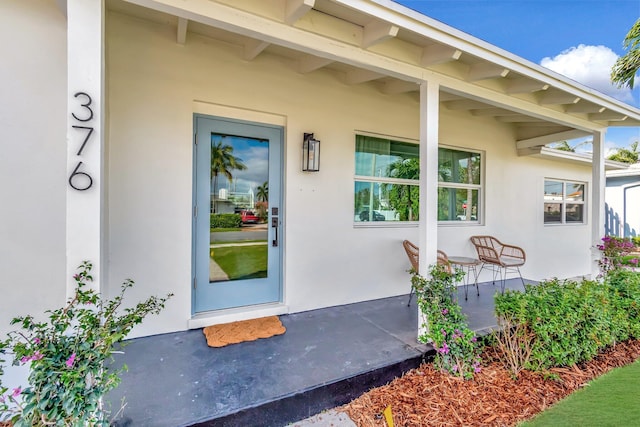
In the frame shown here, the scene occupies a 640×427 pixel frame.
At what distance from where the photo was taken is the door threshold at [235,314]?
10.2 feet

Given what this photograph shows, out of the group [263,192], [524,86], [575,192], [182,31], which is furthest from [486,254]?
[182,31]

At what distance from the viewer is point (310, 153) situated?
3.59 metres

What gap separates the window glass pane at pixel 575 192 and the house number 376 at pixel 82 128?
839cm

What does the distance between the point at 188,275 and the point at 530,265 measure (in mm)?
6069

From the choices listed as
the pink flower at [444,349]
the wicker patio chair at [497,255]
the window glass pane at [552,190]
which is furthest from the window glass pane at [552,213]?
the pink flower at [444,349]

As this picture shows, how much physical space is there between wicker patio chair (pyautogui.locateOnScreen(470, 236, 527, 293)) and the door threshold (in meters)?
3.13

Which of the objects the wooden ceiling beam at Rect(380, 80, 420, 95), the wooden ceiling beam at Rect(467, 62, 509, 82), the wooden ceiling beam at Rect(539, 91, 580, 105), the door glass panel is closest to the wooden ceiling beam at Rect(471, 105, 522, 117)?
the wooden ceiling beam at Rect(539, 91, 580, 105)

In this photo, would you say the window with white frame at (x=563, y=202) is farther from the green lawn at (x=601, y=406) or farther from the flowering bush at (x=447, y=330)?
the flowering bush at (x=447, y=330)

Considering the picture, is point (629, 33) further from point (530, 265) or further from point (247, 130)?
point (247, 130)

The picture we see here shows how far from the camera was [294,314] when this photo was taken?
3566 millimetres

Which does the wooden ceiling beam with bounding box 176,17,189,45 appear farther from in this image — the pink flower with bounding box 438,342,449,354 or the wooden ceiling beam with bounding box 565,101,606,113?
the wooden ceiling beam with bounding box 565,101,606,113

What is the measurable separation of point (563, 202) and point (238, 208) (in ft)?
22.8

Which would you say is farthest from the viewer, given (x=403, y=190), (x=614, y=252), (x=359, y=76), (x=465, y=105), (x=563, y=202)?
(x=563, y=202)

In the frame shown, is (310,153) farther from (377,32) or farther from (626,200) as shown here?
(626,200)
